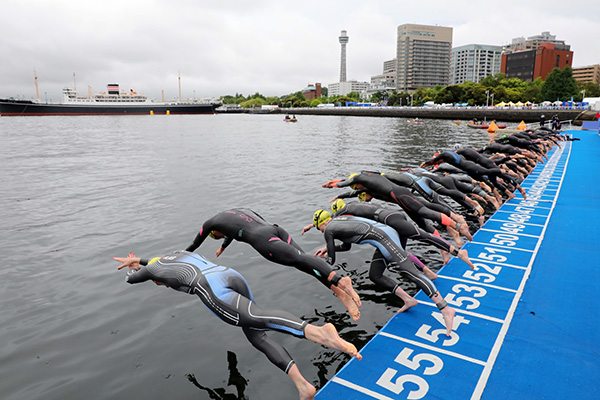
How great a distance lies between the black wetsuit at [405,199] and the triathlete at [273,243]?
11.7 feet

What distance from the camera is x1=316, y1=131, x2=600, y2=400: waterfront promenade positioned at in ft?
15.7

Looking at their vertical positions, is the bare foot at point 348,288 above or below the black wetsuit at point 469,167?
below

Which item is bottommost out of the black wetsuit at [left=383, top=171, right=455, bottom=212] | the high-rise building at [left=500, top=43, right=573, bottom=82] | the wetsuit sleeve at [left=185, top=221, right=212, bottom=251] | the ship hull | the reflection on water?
the reflection on water

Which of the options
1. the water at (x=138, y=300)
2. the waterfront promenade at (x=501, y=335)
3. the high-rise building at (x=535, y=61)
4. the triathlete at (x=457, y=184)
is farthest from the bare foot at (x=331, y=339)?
the high-rise building at (x=535, y=61)

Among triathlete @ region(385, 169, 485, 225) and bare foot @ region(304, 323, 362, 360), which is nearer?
bare foot @ region(304, 323, 362, 360)

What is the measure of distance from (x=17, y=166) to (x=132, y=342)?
25905mm

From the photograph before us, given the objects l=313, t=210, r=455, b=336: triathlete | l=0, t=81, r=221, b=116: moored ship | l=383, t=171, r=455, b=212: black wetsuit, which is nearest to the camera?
l=313, t=210, r=455, b=336: triathlete

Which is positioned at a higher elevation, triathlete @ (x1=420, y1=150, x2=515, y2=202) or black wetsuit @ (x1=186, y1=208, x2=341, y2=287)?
triathlete @ (x1=420, y1=150, x2=515, y2=202)

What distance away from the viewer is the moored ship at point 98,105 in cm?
11438

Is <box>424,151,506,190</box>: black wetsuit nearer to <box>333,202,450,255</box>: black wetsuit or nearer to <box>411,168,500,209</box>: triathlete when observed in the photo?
<box>411,168,500,209</box>: triathlete

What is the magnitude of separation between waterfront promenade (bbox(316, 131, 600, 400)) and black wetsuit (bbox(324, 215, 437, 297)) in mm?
800

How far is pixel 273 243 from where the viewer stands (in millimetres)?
6617

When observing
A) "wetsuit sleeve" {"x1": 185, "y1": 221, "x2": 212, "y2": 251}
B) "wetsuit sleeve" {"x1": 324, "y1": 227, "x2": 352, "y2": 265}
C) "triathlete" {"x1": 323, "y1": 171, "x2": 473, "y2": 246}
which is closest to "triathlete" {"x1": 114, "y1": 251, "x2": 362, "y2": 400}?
"wetsuit sleeve" {"x1": 185, "y1": 221, "x2": 212, "y2": 251}

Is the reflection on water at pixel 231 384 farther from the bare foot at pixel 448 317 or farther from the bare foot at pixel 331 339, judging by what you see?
the bare foot at pixel 448 317
